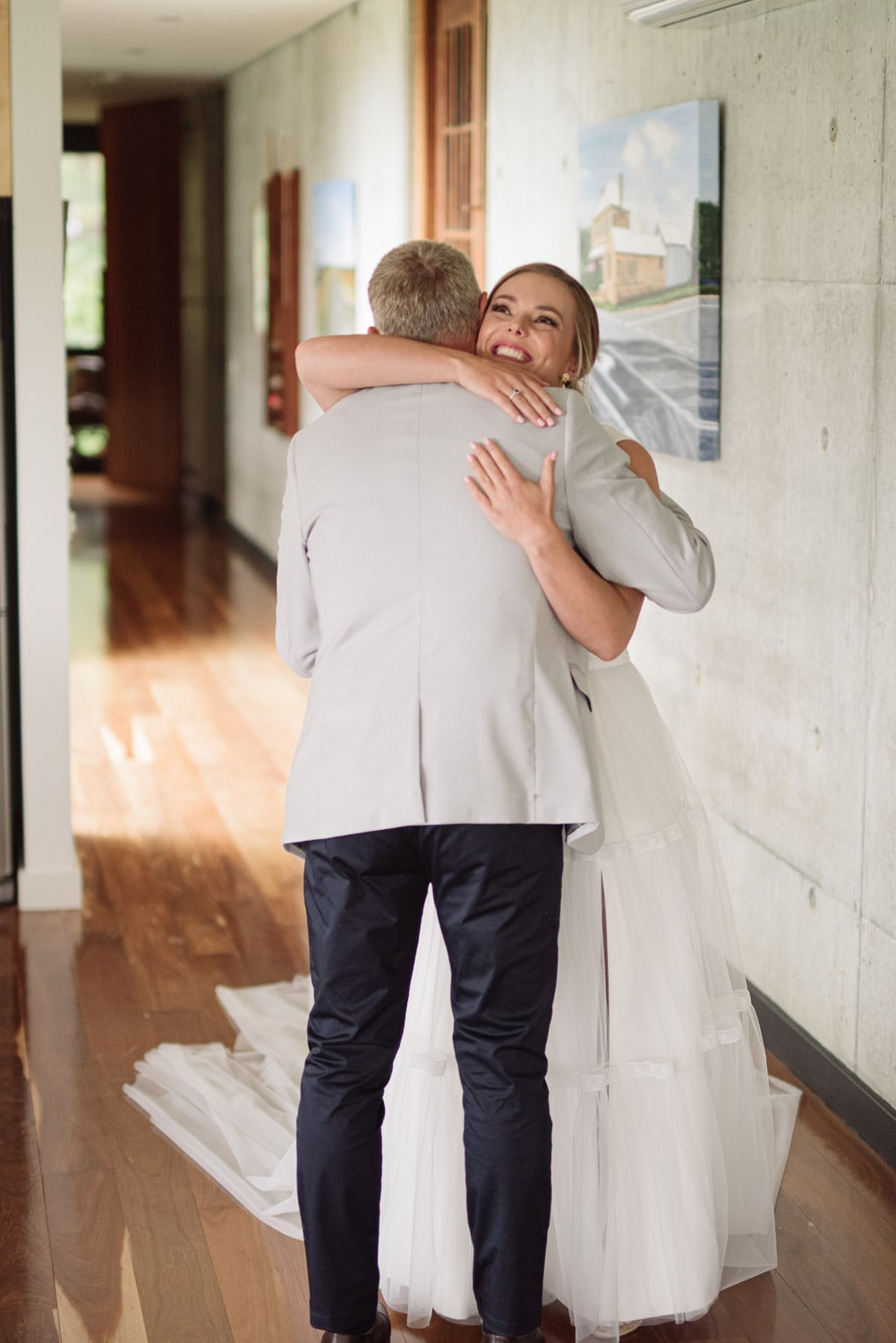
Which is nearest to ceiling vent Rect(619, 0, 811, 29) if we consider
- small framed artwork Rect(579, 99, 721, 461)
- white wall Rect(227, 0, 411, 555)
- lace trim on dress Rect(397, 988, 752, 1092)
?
small framed artwork Rect(579, 99, 721, 461)

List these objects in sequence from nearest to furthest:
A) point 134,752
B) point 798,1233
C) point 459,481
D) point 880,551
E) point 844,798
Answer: point 459,481, point 798,1233, point 880,551, point 844,798, point 134,752

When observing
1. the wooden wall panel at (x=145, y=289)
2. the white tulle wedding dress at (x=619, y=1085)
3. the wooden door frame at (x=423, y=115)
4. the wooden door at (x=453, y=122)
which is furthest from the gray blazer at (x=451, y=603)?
the wooden wall panel at (x=145, y=289)

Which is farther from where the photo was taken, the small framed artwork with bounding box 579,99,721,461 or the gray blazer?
the small framed artwork with bounding box 579,99,721,461

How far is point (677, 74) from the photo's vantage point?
3990 millimetres

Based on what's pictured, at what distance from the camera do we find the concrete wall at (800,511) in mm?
3045

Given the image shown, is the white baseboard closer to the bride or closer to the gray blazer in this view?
the bride

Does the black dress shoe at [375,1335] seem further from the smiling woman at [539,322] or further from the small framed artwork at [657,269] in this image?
the small framed artwork at [657,269]

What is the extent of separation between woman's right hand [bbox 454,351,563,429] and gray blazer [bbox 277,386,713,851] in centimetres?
2

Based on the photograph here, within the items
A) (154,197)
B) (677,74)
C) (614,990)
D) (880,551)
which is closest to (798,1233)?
(614,990)

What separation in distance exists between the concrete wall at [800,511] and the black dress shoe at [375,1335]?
3.80 feet

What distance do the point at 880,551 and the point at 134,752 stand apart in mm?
3745

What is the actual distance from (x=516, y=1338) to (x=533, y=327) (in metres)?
1.47

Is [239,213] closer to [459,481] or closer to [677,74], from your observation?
[677,74]

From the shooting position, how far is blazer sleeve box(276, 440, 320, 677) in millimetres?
2238
